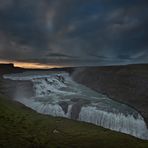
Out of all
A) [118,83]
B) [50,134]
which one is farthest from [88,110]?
[118,83]

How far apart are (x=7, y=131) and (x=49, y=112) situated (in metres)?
13.8

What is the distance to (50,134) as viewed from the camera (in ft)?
116

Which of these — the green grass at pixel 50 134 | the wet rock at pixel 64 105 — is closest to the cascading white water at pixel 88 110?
the wet rock at pixel 64 105

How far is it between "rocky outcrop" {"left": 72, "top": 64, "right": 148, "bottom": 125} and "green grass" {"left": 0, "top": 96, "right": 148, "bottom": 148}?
14.0 m

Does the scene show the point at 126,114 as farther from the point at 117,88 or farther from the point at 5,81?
the point at 5,81

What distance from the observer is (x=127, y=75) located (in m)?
70.2

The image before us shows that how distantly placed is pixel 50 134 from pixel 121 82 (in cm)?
3572

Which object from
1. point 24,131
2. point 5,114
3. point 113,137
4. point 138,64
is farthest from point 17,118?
point 138,64

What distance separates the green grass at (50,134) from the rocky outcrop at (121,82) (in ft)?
45.9

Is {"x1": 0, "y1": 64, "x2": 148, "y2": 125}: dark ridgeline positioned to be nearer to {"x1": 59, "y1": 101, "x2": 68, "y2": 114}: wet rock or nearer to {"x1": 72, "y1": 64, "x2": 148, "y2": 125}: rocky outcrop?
{"x1": 72, "y1": 64, "x2": 148, "y2": 125}: rocky outcrop

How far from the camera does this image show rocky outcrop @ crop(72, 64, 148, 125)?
59.2m

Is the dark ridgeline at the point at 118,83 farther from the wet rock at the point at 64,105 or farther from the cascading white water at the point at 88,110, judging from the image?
the wet rock at the point at 64,105

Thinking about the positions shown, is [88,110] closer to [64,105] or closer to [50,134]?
[64,105]

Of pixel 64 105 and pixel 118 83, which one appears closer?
pixel 64 105
